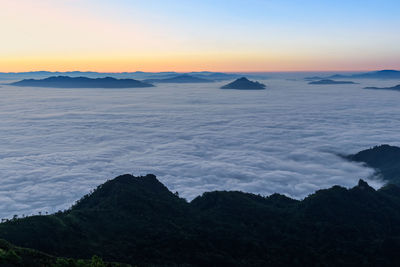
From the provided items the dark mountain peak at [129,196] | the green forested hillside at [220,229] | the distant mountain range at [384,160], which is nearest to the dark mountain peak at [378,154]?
the distant mountain range at [384,160]

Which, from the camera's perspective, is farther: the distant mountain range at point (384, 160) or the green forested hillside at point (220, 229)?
the distant mountain range at point (384, 160)

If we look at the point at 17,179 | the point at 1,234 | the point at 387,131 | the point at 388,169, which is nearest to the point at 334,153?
the point at 388,169

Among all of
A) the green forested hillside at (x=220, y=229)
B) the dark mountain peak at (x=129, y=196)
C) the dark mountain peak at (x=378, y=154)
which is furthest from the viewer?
the dark mountain peak at (x=378, y=154)

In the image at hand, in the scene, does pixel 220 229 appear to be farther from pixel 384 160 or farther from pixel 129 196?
pixel 384 160

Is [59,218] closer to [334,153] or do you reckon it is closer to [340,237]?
[340,237]

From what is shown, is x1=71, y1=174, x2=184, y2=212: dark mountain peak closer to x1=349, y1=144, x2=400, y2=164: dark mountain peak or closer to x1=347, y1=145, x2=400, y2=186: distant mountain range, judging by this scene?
x1=347, y1=145, x2=400, y2=186: distant mountain range

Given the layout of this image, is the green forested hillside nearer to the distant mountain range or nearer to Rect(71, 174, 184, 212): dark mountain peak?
Rect(71, 174, 184, 212): dark mountain peak

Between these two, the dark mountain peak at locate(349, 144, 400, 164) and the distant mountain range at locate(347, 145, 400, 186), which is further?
the dark mountain peak at locate(349, 144, 400, 164)

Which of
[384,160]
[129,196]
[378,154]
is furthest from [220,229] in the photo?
[378,154]

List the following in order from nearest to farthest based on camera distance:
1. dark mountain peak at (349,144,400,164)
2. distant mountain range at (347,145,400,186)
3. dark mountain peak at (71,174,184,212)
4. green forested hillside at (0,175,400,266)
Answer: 1. green forested hillside at (0,175,400,266)
2. dark mountain peak at (71,174,184,212)
3. distant mountain range at (347,145,400,186)
4. dark mountain peak at (349,144,400,164)

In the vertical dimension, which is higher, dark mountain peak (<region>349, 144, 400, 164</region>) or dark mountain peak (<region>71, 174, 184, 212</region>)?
dark mountain peak (<region>71, 174, 184, 212</region>)

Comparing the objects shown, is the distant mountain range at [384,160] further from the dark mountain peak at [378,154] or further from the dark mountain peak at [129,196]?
the dark mountain peak at [129,196]

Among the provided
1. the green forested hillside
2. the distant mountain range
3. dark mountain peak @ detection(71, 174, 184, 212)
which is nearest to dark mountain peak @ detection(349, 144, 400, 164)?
the distant mountain range

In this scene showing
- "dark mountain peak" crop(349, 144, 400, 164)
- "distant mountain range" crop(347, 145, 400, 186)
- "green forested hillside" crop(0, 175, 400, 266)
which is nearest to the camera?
"green forested hillside" crop(0, 175, 400, 266)
